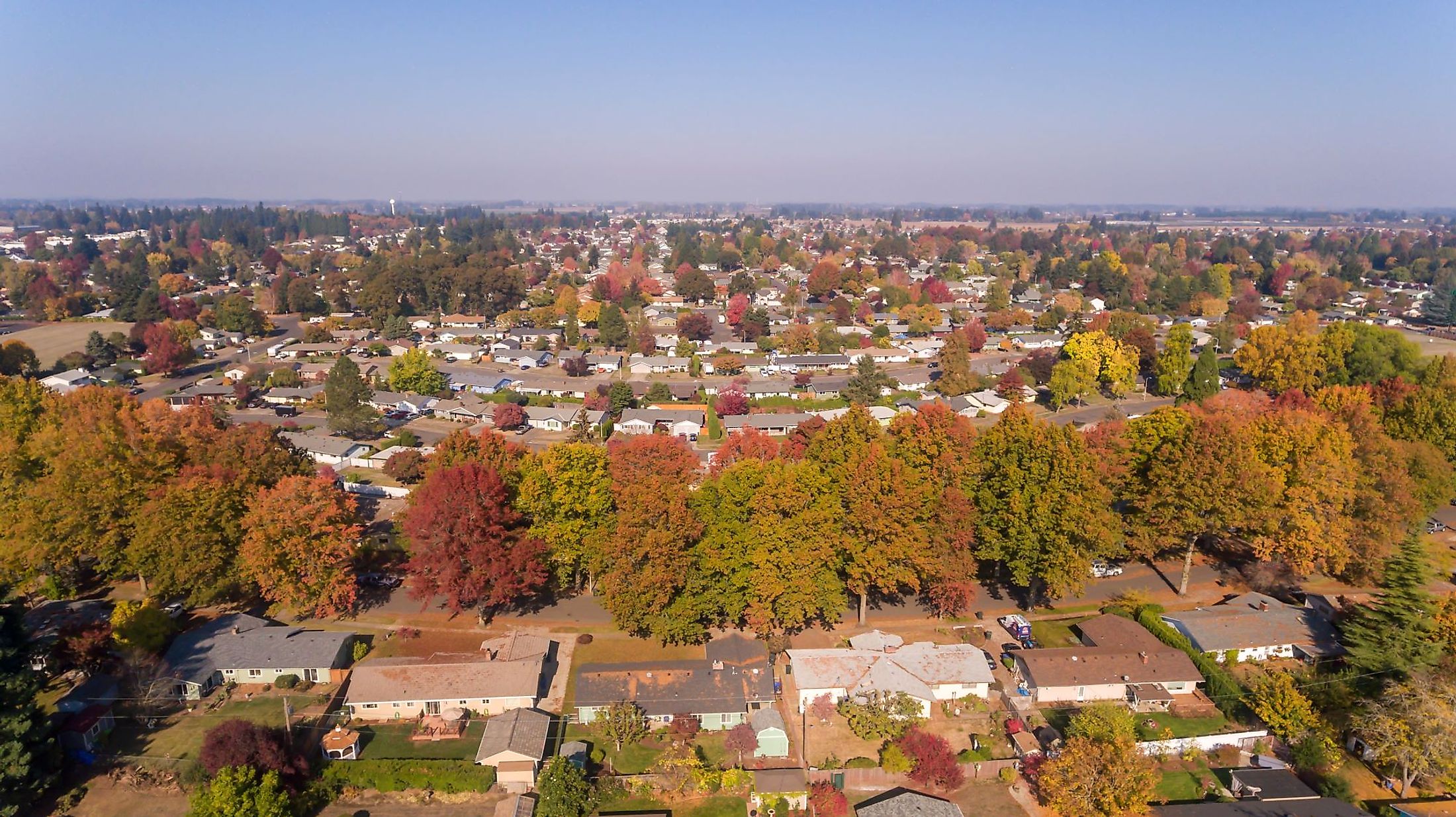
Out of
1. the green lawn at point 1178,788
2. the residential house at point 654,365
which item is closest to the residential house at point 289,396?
the residential house at point 654,365

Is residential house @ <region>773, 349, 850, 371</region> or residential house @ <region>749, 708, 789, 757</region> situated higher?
residential house @ <region>773, 349, 850, 371</region>

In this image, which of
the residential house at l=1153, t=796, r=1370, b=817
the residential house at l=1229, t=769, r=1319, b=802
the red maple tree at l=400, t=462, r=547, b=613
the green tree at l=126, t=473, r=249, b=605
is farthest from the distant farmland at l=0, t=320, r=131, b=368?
the residential house at l=1229, t=769, r=1319, b=802

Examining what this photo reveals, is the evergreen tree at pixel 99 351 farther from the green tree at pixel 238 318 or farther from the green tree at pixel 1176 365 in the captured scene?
the green tree at pixel 1176 365

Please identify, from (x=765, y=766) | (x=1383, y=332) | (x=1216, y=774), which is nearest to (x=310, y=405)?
(x=765, y=766)

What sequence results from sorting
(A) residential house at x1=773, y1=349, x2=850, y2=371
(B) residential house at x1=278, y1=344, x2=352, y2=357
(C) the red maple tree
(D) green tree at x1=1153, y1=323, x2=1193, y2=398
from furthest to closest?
(B) residential house at x1=278, y1=344, x2=352, y2=357 → (A) residential house at x1=773, y1=349, x2=850, y2=371 → (D) green tree at x1=1153, y1=323, x2=1193, y2=398 → (C) the red maple tree

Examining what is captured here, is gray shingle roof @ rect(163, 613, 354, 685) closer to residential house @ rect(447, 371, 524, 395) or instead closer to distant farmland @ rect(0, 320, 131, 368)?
residential house @ rect(447, 371, 524, 395)
